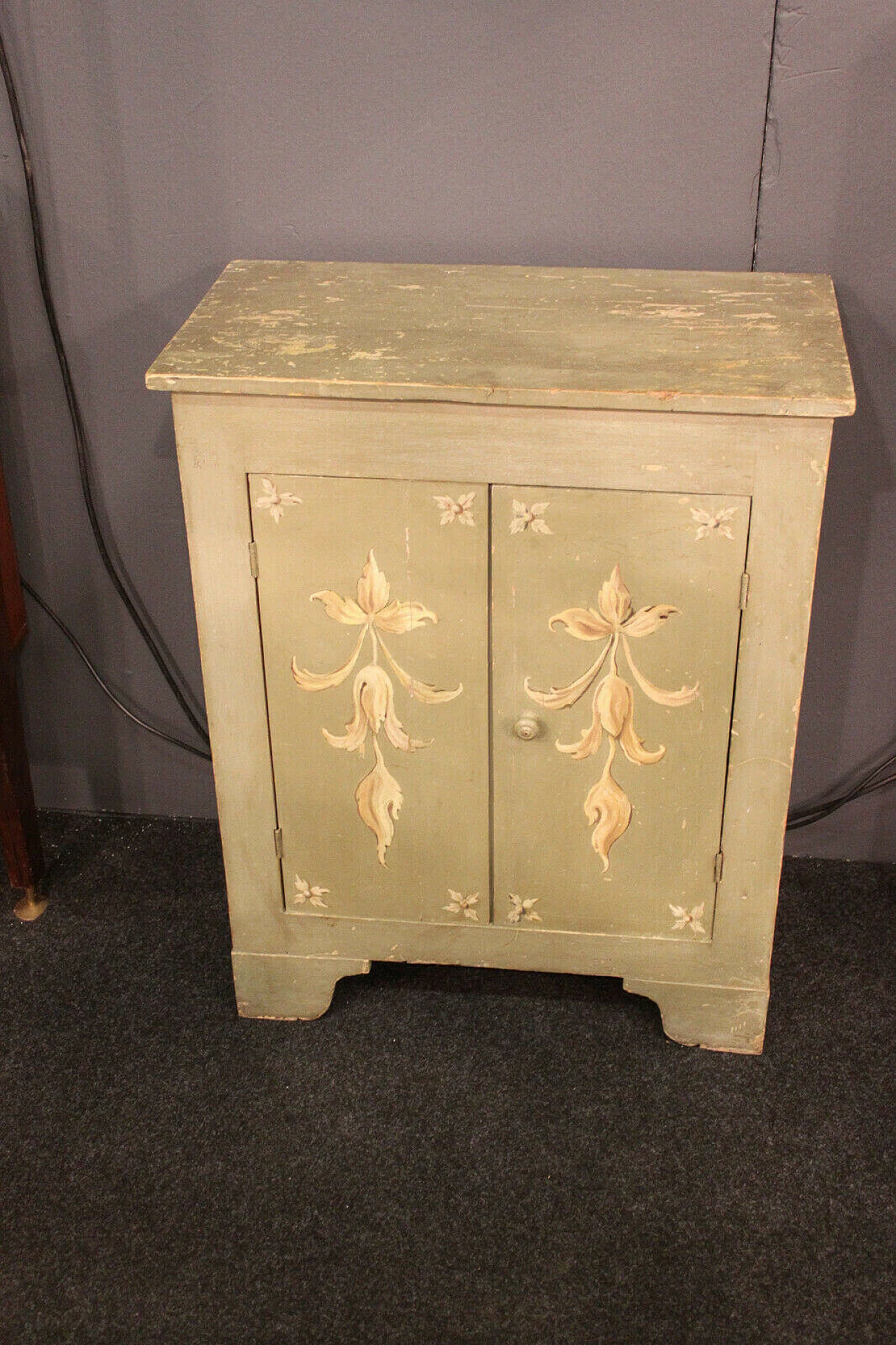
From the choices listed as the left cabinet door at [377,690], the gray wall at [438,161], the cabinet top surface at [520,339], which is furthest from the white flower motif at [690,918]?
the cabinet top surface at [520,339]

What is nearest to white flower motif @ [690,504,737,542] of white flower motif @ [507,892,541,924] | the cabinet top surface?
the cabinet top surface

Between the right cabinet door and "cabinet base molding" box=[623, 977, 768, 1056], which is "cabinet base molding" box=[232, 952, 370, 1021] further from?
"cabinet base molding" box=[623, 977, 768, 1056]

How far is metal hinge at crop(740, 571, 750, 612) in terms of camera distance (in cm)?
156

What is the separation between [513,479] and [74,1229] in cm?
103

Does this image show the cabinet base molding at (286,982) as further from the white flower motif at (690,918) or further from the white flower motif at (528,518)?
the white flower motif at (528,518)

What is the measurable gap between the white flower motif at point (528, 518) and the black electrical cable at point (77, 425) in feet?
2.64

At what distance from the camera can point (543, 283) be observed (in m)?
1.76

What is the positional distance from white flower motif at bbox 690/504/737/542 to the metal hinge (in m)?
0.05

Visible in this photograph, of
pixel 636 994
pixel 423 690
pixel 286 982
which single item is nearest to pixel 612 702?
pixel 423 690

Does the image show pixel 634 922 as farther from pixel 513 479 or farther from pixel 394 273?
pixel 394 273

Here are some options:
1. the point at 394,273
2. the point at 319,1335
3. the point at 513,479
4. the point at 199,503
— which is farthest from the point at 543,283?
the point at 319,1335

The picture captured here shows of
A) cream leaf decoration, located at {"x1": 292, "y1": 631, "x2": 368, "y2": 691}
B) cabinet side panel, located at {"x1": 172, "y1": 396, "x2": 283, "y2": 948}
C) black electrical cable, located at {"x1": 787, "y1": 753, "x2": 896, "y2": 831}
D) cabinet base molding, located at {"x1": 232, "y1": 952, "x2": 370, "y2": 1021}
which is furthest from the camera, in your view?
black electrical cable, located at {"x1": 787, "y1": 753, "x2": 896, "y2": 831}

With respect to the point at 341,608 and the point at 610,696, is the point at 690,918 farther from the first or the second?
the point at 341,608

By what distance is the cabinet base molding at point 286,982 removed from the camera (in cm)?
192
